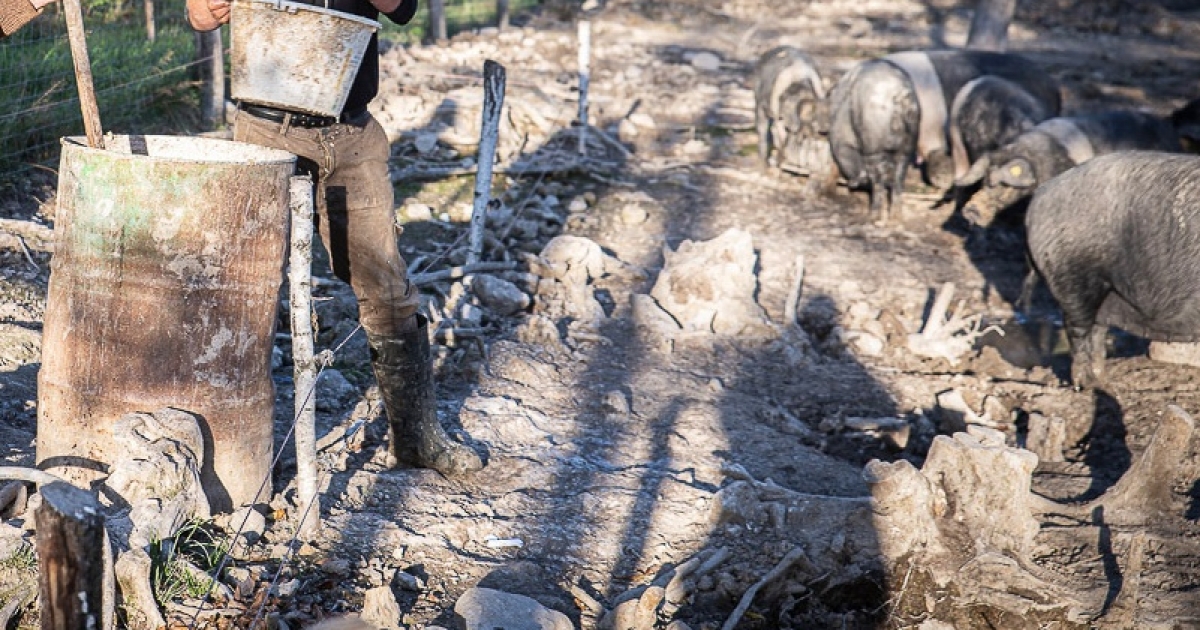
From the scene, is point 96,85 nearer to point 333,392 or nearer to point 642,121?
point 333,392

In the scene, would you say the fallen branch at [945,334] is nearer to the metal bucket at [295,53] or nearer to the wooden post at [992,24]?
the metal bucket at [295,53]

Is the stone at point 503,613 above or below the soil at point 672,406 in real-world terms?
A: above

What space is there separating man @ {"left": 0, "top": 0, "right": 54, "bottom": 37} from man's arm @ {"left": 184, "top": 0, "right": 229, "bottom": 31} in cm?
49

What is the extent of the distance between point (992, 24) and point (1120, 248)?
965cm

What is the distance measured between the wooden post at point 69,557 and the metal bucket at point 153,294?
46.4 inches

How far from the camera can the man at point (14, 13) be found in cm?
292

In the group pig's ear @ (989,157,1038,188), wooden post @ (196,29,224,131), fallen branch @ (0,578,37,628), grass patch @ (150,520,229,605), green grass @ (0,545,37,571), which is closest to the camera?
fallen branch @ (0,578,37,628)

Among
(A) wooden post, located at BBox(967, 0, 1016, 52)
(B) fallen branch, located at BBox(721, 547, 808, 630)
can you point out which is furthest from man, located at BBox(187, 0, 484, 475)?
(A) wooden post, located at BBox(967, 0, 1016, 52)

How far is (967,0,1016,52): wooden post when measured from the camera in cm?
1483

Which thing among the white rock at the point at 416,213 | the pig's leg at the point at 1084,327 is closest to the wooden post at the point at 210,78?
the white rock at the point at 416,213

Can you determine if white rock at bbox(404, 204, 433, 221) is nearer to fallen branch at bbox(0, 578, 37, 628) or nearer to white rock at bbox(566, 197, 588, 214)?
white rock at bbox(566, 197, 588, 214)

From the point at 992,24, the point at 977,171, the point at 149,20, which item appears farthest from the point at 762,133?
the point at 992,24

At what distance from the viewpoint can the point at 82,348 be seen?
321 centimetres

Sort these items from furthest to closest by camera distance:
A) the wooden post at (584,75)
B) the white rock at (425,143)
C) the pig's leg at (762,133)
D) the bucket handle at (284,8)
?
1. the pig's leg at (762,133)
2. the wooden post at (584,75)
3. the white rock at (425,143)
4. the bucket handle at (284,8)
